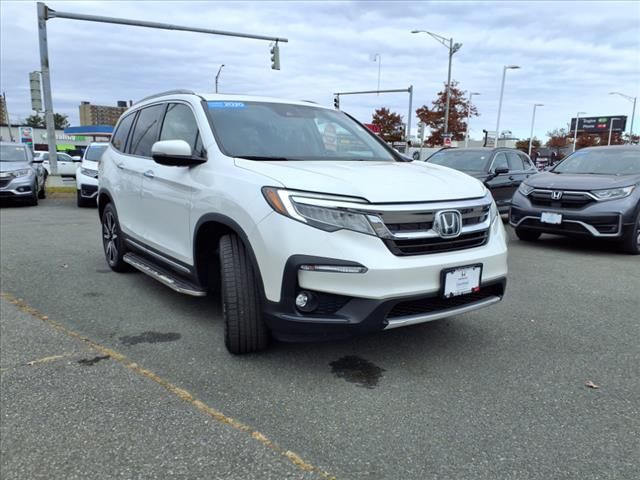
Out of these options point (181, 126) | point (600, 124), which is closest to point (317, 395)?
point (181, 126)

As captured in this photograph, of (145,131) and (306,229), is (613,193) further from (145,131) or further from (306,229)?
(145,131)

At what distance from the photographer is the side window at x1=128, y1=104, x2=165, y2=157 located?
4633mm

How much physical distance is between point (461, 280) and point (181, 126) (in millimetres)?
2534

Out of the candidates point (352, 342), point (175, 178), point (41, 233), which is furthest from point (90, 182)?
point (352, 342)

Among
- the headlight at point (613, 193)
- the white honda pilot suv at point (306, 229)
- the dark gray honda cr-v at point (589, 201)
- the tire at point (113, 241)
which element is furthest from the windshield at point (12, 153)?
the headlight at point (613, 193)

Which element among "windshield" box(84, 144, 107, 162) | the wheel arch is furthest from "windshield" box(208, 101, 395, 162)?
"windshield" box(84, 144, 107, 162)

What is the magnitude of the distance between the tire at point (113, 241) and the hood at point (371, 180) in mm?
2521

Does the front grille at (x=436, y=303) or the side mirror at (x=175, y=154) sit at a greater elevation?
the side mirror at (x=175, y=154)

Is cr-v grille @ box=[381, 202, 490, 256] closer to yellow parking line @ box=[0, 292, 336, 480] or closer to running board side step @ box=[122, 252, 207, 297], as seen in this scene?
yellow parking line @ box=[0, 292, 336, 480]

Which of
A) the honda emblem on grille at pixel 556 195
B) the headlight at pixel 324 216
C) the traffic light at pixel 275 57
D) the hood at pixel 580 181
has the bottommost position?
the honda emblem on grille at pixel 556 195

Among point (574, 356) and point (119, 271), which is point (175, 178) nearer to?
point (119, 271)

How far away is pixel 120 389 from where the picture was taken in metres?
2.92

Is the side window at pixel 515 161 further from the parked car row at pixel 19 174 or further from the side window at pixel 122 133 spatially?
the parked car row at pixel 19 174

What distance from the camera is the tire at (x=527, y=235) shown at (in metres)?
8.12
